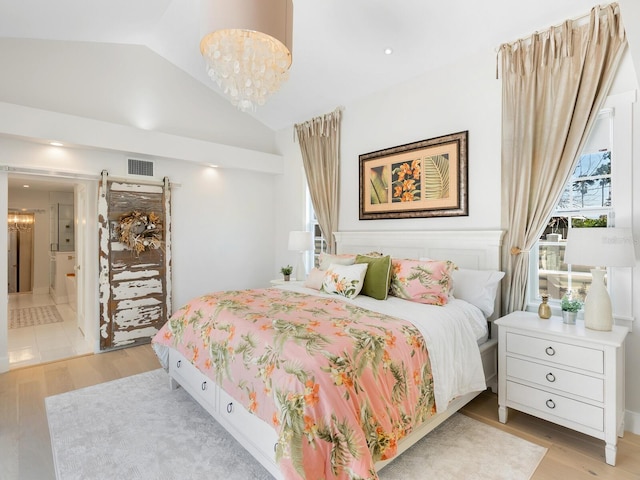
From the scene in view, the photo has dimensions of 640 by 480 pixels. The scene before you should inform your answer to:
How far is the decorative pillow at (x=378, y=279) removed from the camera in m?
2.81

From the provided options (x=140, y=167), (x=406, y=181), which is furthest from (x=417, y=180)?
(x=140, y=167)

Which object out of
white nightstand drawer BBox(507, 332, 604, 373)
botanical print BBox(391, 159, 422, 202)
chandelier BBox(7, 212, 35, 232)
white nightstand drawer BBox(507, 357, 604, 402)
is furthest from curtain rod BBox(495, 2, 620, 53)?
chandelier BBox(7, 212, 35, 232)

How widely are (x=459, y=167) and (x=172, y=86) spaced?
12.2 ft

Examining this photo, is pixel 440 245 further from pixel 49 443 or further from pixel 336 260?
pixel 49 443

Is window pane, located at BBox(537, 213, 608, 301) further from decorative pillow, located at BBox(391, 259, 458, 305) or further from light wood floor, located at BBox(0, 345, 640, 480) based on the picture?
light wood floor, located at BBox(0, 345, 640, 480)

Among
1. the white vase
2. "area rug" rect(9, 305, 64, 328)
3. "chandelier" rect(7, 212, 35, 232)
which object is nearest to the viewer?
the white vase

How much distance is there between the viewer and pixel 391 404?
5.68 ft

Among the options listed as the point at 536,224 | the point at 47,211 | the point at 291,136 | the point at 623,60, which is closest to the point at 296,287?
the point at 536,224

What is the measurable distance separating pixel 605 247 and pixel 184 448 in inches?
113

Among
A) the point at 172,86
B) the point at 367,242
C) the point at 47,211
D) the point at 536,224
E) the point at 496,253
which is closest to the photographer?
the point at 536,224

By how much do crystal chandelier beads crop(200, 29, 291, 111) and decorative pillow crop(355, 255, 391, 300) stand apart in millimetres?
1610

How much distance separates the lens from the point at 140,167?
4.12m

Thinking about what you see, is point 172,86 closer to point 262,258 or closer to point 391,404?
point 262,258

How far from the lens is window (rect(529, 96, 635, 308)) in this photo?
2.38 metres
